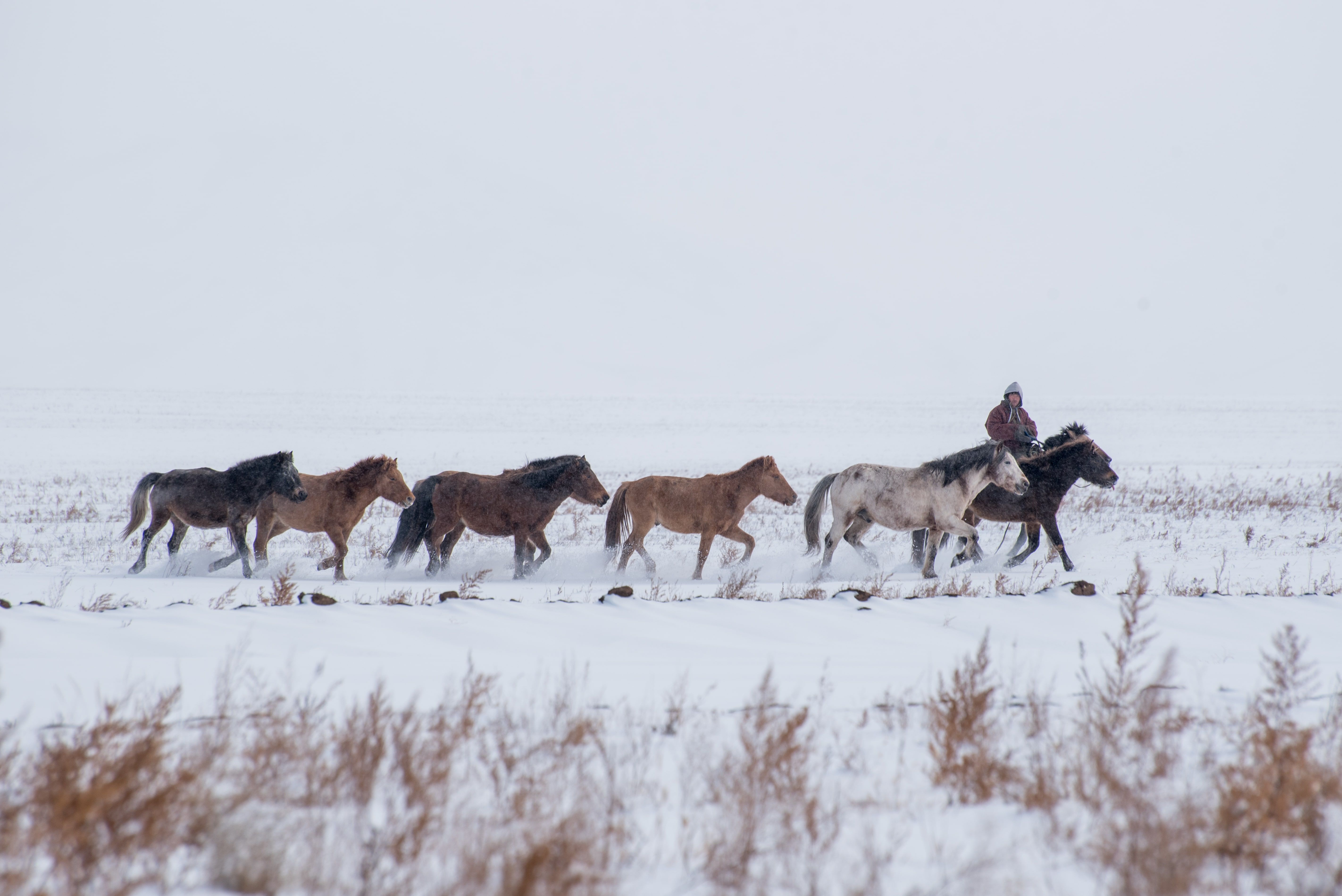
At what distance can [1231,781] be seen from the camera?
3.14 meters

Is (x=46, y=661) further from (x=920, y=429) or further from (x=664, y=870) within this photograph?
(x=920, y=429)

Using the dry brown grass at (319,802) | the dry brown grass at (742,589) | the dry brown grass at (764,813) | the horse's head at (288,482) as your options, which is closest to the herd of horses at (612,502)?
the horse's head at (288,482)

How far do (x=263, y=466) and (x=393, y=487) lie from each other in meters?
1.45

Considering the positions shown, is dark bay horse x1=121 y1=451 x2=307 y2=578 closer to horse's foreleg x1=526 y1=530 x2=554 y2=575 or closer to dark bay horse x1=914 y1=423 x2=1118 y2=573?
horse's foreleg x1=526 y1=530 x2=554 y2=575

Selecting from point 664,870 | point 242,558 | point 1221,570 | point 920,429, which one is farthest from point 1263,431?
point 664,870

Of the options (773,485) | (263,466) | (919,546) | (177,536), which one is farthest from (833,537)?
(177,536)

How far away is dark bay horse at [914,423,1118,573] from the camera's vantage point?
11.3 meters

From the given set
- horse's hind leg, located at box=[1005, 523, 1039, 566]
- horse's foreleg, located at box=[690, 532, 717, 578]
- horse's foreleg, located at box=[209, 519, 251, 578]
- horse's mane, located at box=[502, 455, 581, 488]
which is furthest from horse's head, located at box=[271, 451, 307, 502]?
horse's hind leg, located at box=[1005, 523, 1039, 566]

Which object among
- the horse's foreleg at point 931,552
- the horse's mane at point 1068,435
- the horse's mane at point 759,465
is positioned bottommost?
the horse's foreleg at point 931,552

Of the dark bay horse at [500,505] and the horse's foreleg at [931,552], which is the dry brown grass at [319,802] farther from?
the horse's foreleg at [931,552]

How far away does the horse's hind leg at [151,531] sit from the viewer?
10.0m

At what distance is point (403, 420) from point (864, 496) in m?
36.6

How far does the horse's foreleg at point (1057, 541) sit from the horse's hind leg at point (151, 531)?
33.3ft

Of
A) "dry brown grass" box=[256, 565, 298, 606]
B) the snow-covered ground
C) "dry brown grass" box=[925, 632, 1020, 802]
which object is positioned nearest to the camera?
"dry brown grass" box=[925, 632, 1020, 802]
